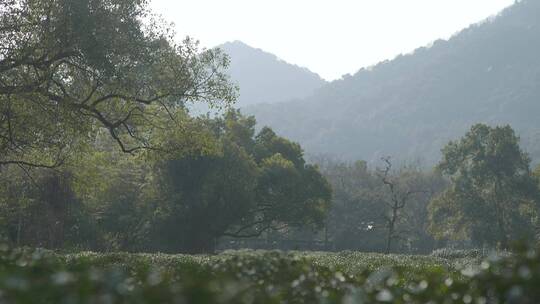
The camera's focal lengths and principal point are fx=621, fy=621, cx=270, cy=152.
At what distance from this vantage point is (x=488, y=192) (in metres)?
67.9

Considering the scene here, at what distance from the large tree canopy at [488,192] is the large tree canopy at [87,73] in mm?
46886

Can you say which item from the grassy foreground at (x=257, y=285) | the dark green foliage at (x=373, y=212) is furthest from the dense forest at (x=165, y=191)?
the dark green foliage at (x=373, y=212)

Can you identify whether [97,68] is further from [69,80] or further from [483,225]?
[483,225]

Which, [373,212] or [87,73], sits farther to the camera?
[373,212]

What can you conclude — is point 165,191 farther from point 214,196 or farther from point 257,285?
point 257,285

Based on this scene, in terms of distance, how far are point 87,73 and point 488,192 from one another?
5453cm

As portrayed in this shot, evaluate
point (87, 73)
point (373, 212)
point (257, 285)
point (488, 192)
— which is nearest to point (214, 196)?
point (87, 73)

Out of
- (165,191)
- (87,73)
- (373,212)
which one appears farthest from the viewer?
(373,212)

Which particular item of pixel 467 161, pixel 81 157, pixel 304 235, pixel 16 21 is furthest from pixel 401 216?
pixel 16 21

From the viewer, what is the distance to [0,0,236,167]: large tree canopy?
71.5 feet

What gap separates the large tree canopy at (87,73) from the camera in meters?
21.8

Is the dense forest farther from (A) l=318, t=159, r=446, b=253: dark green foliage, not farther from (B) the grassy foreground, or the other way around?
(A) l=318, t=159, r=446, b=253: dark green foliage

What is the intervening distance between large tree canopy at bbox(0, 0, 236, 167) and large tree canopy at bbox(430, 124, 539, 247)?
46.9m

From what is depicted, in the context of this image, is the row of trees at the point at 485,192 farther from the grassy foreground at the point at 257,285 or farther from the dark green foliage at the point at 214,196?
the grassy foreground at the point at 257,285
